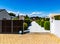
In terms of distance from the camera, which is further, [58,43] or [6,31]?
[6,31]

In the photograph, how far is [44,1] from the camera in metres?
31.6

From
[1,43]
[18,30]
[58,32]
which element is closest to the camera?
[1,43]

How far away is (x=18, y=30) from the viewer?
21.9 metres

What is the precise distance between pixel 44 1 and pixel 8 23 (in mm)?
12156

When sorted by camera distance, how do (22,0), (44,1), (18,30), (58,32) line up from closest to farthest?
(58,32)
(18,30)
(22,0)
(44,1)

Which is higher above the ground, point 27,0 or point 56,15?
point 27,0

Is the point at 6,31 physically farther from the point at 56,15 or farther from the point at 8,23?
the point at 56,15

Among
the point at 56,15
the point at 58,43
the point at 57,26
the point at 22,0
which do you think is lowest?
the point at 58,43

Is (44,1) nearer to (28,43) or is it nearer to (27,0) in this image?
(27,0)

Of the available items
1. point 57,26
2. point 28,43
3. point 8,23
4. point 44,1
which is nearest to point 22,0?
point 44,1

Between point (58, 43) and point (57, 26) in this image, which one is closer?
point (58, 43)

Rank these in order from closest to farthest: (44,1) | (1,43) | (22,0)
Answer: (1,43)
(22,0)
(44,1)

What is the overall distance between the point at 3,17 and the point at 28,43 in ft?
60.5

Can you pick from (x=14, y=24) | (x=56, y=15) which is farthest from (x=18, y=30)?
(x=56, y=15)
